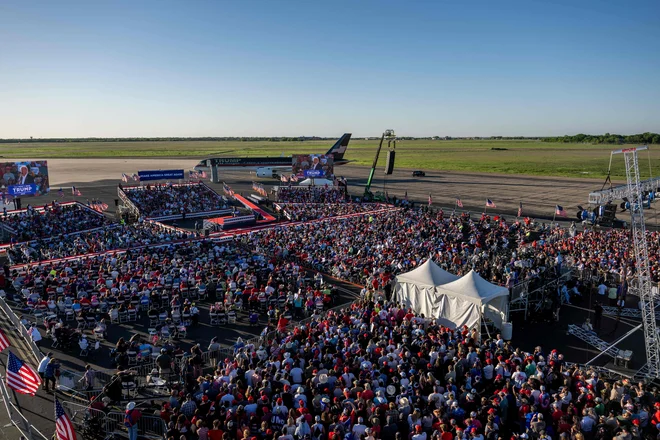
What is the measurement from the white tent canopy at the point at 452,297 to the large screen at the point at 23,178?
3703 cm

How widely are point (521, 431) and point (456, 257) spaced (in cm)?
1452

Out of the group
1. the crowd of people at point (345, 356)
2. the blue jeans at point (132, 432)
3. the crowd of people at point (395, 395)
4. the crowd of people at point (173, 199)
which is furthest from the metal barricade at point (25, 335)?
the crowd of people at point (173, 199)

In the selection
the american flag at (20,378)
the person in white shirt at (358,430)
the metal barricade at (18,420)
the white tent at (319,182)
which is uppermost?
the white tent at (319,182)

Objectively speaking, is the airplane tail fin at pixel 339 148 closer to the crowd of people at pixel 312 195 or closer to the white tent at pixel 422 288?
the crowd of people at pixel 312 195

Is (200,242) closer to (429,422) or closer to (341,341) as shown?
(341,341)

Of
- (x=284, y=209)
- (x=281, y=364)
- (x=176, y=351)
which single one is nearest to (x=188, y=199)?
(x=284, y=209)

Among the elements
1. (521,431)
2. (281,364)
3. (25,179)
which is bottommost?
(521,431)

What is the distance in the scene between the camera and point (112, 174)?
8394cm

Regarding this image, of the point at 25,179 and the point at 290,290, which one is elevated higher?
the point at 25,179

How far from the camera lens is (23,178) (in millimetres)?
40906

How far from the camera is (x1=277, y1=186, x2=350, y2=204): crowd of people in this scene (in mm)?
49125

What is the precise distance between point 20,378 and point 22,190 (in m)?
36.8

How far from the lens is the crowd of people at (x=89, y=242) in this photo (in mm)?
26266

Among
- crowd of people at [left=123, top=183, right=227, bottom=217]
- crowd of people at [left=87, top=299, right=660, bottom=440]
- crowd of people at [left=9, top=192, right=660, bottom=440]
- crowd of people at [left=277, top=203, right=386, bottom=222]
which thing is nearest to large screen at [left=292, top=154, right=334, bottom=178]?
crowd of people at [left=123, top=183, right=227, bottom=217]
